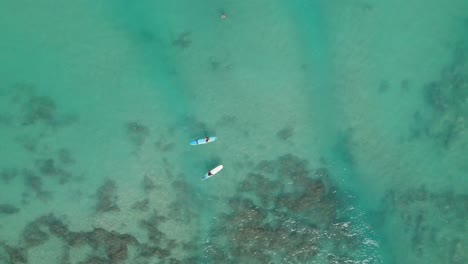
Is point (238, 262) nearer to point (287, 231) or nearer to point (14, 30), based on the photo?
point (287, 231)

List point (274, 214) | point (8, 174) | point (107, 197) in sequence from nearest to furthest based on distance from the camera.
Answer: point (8, 174) → point (107, 197) → point (274, 214)

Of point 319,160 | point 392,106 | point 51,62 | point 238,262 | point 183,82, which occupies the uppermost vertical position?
point 51,62

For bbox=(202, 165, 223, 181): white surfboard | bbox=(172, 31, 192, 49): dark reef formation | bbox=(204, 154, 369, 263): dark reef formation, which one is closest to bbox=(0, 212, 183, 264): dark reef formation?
bbox=(204, 154, 369, 263): dark reef formation

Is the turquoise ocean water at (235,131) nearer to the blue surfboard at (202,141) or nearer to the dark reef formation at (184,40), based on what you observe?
the dark reef formation at (184,40)

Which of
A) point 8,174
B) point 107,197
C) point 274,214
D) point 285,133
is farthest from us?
point 274,214

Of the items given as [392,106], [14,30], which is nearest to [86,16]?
[14,30]

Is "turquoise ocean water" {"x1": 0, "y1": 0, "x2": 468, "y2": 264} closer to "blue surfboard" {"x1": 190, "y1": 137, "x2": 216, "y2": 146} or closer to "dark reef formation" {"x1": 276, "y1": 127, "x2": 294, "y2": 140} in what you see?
"dark reef formation" {"x1": 276, "y1": 127, "x2": 294, "y2": 140}

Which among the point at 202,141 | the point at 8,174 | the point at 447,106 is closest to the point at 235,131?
the point at 202,141

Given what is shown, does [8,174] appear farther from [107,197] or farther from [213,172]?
[213,172]
